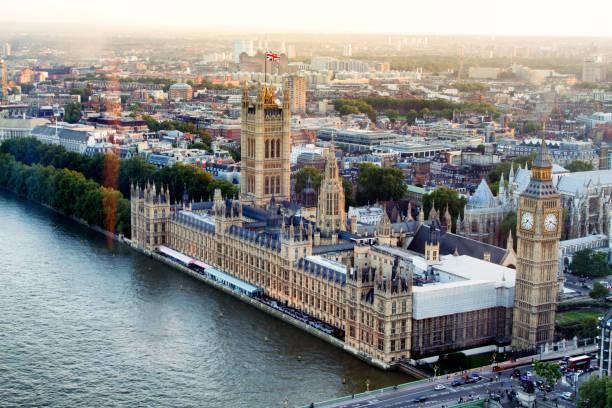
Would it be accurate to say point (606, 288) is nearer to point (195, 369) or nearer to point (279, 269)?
point (279, 269)

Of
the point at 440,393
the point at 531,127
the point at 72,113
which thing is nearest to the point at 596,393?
the point at 440,393

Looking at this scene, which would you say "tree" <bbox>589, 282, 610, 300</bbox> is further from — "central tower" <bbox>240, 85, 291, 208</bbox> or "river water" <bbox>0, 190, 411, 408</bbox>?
"central tower" <bbox>240, 85, 291, 208</bbox>

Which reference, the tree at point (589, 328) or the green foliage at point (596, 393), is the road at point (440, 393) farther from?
the tree at point (589, 328)

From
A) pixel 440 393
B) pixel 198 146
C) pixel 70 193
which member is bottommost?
pixel 440 393

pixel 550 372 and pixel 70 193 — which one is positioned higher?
pixel 70 193

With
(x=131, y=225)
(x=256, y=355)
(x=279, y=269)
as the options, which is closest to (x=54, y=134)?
(x=131, y=225)

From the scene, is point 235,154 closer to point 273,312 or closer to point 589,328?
point 273,312
